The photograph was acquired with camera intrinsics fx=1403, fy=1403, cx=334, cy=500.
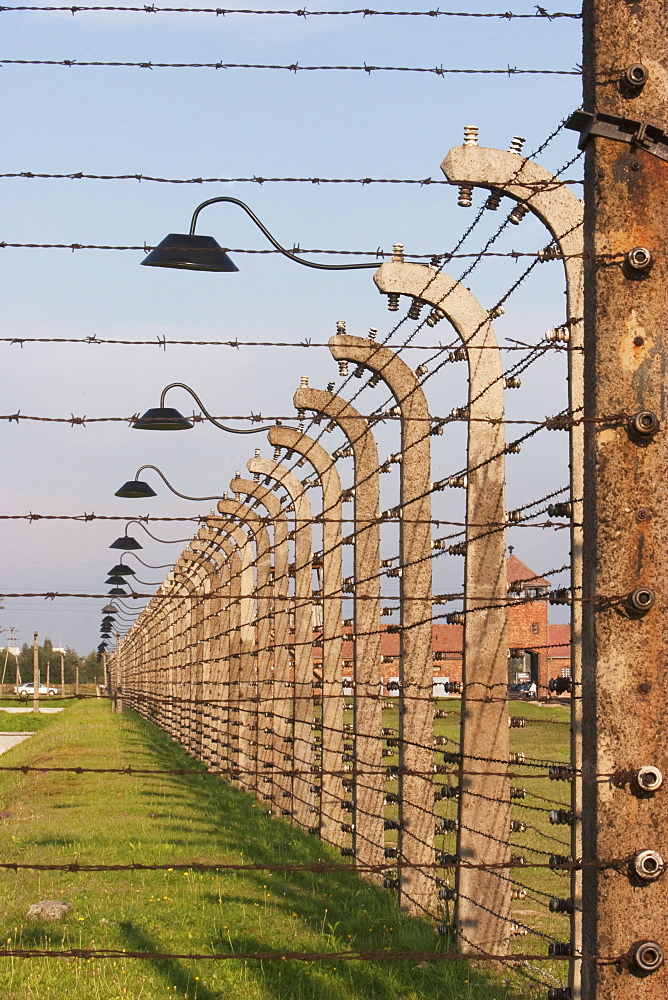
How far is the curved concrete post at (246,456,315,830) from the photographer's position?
13.9 metres

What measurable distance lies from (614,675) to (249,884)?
714 centimetres

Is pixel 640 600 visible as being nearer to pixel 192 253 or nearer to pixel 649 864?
pixel 649 864

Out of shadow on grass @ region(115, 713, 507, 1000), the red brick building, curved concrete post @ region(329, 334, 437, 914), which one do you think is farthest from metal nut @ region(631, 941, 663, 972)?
the red brick building

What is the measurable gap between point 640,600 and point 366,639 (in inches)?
243

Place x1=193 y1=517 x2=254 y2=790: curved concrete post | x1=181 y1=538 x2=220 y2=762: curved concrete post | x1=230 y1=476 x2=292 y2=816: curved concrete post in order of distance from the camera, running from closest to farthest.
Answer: x1=230 y1=476 x2=292 y2=816: curved concrete post < x1=193 y1=517 x2=254 y2=790: curved concrete post < x1=181 y1=538 x2=220 y2=762: curved concrete post

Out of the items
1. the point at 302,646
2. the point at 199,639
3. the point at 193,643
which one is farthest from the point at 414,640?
the point at 193,643

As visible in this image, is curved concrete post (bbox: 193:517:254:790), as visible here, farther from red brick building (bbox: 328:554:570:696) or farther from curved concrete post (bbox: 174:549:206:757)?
red brick building (bbox: 328:554:570:696)

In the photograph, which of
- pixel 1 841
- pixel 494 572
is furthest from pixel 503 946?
pixel 1 841

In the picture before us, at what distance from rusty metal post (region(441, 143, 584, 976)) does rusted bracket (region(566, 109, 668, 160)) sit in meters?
1.79

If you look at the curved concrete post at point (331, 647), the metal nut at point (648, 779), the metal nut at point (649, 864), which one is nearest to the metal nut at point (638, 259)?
the metal nut at point (648, 779)

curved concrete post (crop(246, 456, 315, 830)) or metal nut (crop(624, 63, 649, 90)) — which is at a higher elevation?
metal nut (crop(624, 63, 649, 90))

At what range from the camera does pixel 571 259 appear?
655 centimetres

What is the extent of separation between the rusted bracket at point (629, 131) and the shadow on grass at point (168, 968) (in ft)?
16.4

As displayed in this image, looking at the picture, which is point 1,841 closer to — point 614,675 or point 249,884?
point 249,884
